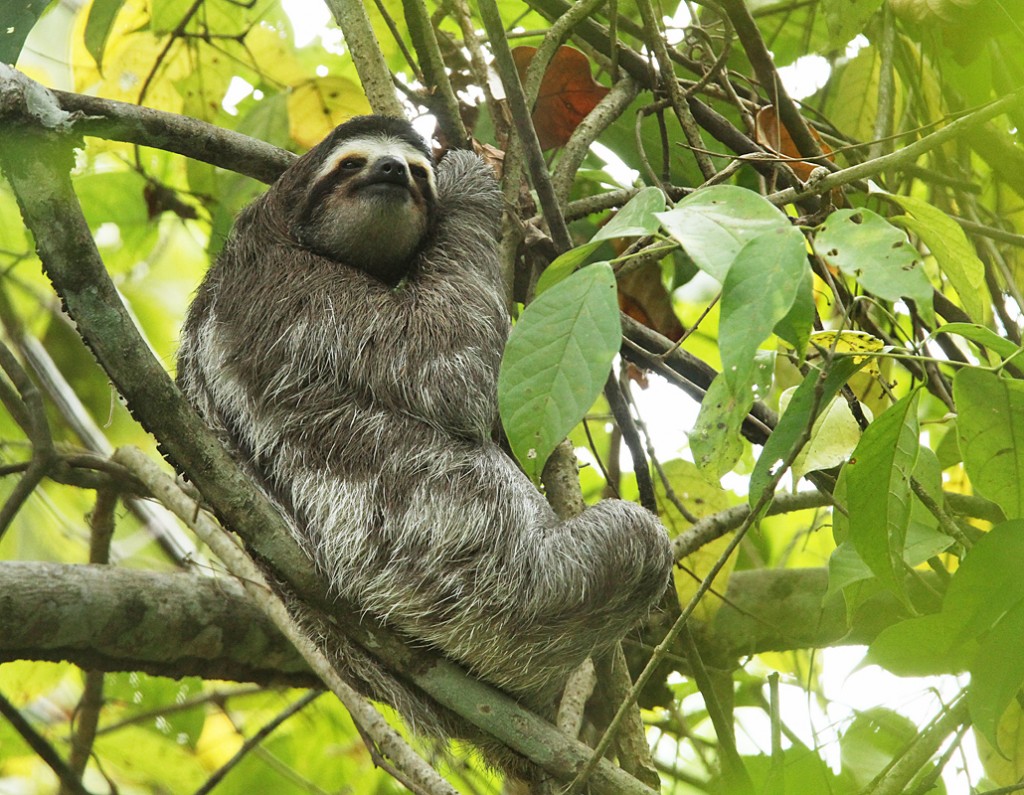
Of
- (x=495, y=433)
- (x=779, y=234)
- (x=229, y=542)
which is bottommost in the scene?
(x=229, y=542)

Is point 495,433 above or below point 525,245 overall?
below

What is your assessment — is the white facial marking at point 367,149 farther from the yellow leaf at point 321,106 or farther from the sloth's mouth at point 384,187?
the yellow leaf at point 321,106

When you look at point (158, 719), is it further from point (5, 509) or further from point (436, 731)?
point (436, 731)

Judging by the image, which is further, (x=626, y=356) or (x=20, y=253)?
(x=20, y=253)

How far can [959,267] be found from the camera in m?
3.32

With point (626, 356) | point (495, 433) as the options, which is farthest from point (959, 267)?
point (495, 433)

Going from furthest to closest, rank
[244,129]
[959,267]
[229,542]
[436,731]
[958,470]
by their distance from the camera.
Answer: [958,470], [244,129], [229,542], [436,731], [959,267]

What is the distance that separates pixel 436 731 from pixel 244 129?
409 centimetres

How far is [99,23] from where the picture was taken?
6184 mm

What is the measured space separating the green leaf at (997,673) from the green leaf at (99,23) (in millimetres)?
5731

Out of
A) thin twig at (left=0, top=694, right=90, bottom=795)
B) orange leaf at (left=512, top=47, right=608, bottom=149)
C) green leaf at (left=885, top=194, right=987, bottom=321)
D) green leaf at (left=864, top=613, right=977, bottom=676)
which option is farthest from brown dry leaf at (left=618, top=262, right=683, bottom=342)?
thin twig at (left=0, top=694, right=90, bottom=795)

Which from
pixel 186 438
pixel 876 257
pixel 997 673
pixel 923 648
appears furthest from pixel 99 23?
pixel 997 673

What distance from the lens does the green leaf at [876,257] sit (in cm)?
266

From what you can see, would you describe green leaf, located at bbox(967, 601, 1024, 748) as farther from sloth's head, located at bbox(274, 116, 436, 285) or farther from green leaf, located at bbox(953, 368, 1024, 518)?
sloth's head, located at bbox(274, 116, 436, 285)
